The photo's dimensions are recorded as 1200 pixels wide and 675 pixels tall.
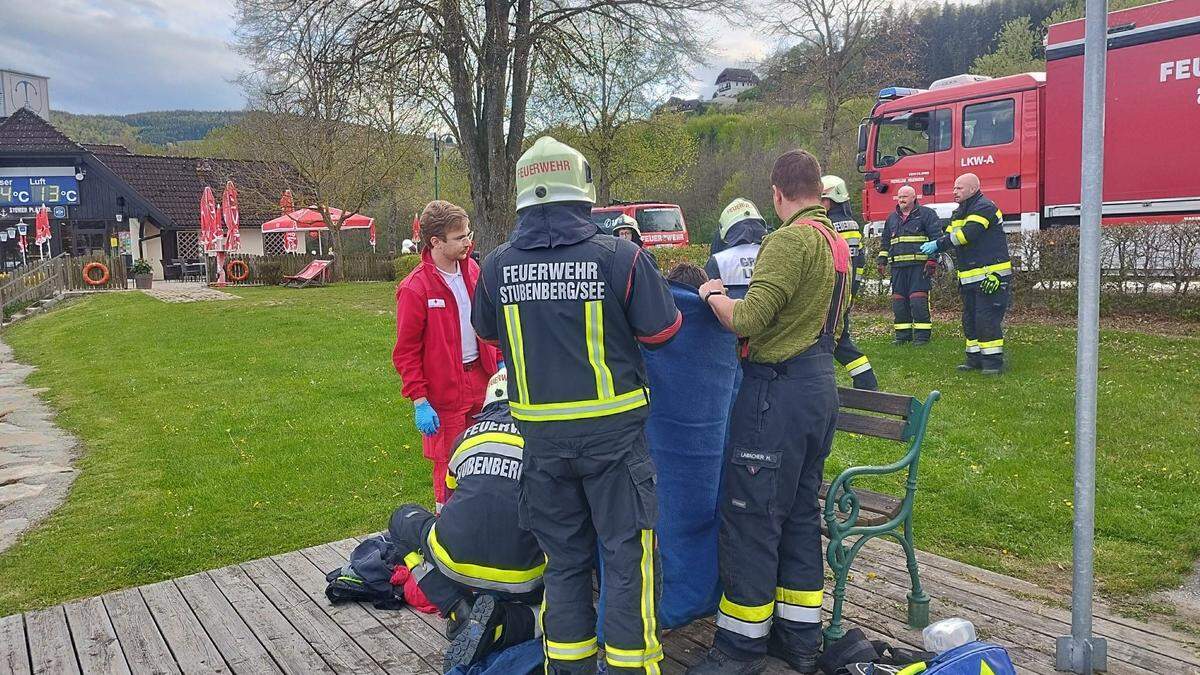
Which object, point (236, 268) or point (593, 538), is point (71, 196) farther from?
point (593, 538)

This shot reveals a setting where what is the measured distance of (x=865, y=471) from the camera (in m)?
3.29

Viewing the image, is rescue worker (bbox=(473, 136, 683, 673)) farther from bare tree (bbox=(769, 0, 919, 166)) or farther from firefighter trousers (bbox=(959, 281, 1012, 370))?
bare tree (bbox=(769, 0, 919, 166))

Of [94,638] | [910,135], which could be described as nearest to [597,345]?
[94,638]

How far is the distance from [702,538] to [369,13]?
530 inches

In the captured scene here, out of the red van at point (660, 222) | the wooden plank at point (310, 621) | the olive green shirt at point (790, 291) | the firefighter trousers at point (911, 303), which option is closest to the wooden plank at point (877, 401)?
the olive green shirt at point (790, 291)

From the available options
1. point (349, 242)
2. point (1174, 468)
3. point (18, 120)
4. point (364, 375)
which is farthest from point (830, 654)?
point (18, 120)

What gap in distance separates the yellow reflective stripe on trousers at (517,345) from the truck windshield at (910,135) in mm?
12732

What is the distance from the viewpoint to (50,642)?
148 inches

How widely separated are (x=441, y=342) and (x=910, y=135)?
40.6 feet

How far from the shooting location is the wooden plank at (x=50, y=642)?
3.53 metres

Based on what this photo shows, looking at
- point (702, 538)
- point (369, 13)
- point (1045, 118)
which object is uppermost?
point (369, 13)

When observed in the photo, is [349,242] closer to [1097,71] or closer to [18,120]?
[18,120]

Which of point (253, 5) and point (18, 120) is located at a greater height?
point (18, 120)

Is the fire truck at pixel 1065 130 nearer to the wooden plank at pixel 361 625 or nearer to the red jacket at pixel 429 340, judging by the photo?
the red jacket at pixel 429 340
